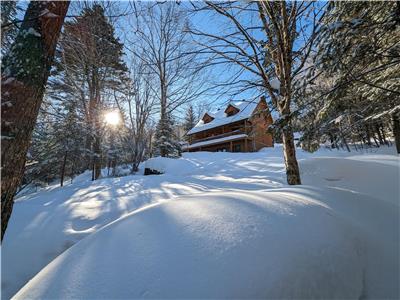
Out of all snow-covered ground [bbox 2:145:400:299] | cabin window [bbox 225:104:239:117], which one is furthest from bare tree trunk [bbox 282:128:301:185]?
cabin window [bbox 225:104:239:117]

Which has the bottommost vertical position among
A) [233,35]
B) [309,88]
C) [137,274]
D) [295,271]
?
[295,271]

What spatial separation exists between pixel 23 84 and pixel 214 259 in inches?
94.9

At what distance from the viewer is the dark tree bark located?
203 centimetres

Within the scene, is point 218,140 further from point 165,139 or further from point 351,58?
point 351,58

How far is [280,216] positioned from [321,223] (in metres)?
0.35

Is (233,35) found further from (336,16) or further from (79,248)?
(79,248)

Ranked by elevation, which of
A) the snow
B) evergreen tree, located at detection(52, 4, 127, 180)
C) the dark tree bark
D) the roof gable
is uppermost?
the roof gable

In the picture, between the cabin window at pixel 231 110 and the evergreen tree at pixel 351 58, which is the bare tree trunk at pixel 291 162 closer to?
the evergreen tree at pixel 351 58

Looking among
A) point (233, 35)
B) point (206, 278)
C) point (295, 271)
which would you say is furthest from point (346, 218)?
point (233, 35)

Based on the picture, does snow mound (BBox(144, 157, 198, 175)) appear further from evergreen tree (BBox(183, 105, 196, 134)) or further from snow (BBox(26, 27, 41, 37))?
evergreen tree (BBox(183, 105, 196, 134))

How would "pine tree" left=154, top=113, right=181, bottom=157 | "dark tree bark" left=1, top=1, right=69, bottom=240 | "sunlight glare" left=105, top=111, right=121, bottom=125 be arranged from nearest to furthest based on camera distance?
"dark tree bark" left=1, top=1, right=69, bottom=240 < "sunlight glare" left=105, top=111, right=121, bottom=125 < "pine tree" left=154, top=113, right=181, bottom=157

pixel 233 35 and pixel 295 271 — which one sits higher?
pixel 233 35

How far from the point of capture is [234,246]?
132cm

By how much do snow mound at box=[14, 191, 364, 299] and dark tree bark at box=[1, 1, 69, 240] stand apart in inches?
41.8
